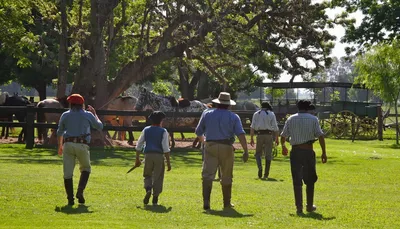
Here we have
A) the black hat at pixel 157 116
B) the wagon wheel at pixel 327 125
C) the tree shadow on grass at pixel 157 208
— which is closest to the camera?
the tree shadow on grass at pixel 157 208

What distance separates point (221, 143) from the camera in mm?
13977

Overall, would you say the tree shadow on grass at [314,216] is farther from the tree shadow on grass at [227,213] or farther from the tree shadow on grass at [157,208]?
the tree shadow on grass at [157,208]

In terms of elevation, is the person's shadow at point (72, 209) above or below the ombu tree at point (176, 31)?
below

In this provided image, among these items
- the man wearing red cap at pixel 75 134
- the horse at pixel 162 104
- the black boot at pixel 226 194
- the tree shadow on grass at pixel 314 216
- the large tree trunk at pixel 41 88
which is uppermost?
the large tree trunk at pixel 41 88

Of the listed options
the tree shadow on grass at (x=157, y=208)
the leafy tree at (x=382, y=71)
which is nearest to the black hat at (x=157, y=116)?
the tree shadow on grass at (x=157, y=208)

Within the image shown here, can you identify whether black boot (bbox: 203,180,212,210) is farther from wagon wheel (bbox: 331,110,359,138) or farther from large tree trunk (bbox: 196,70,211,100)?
large tree trunk (bbox: 196,70,211,100)

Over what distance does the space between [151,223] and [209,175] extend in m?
2.26

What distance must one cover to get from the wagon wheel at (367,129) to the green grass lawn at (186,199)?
77.9ft

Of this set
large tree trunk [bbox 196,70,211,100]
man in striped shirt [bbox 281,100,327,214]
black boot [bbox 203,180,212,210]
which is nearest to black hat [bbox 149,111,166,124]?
black boot [bbox 203,180,212,210]

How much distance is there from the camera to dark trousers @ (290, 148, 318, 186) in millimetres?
13977

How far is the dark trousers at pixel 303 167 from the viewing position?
14.0 m

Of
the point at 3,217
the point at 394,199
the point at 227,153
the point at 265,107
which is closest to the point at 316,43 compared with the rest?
the point at 265,107

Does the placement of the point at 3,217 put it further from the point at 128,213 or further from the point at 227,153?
the point at 227,153

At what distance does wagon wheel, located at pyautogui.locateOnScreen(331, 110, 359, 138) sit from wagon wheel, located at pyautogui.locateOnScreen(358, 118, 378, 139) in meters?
0.48
